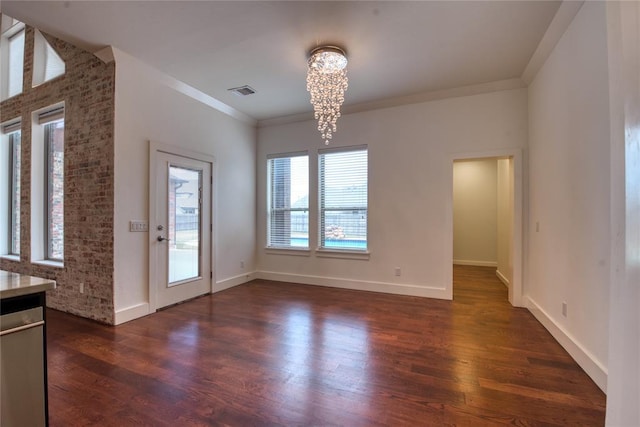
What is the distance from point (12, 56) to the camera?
450cm

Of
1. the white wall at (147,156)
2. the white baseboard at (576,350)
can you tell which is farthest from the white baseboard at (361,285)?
the white baseboard at (576,350)

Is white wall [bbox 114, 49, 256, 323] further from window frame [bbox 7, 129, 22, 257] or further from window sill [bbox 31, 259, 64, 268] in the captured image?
window frame [bbox 7, 129, 22, 257]

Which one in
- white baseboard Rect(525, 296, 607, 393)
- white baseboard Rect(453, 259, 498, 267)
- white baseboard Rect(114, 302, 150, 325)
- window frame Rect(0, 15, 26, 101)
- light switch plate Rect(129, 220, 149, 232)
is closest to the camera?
white baseboard Rect(525, 296, 607, 393)

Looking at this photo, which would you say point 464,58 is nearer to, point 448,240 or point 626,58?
point 448,240

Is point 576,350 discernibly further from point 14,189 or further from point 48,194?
point 14,189

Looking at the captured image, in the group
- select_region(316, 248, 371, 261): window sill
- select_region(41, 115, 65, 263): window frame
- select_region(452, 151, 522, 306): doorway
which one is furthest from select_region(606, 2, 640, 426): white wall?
select_region(452, 151, 522, 306): doorway

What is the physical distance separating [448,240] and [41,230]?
5.77 meters

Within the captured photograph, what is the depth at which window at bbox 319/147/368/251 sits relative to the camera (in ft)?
15.4

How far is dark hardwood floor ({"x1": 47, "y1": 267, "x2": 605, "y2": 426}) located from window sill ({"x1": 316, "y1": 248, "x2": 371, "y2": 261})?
1.09 m

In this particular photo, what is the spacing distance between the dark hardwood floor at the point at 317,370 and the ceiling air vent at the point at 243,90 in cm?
307

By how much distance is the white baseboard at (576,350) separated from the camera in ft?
6.45

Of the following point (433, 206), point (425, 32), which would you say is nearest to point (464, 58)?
point (425, 32)

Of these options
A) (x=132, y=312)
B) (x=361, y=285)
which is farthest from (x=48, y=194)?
(x=361, y=285)

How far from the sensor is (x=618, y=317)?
0.83 metres
